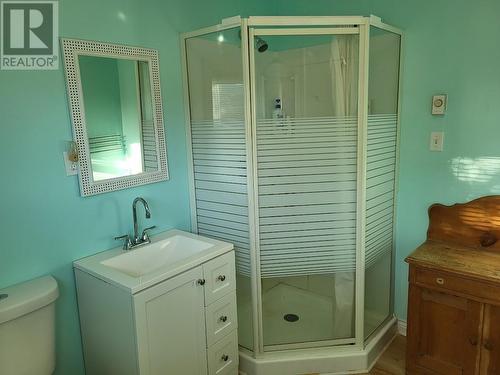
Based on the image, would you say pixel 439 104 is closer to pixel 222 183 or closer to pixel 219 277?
pixel 222 183

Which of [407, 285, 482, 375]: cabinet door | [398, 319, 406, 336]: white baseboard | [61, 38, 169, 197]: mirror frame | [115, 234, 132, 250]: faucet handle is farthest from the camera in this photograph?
[398, 319, 406, 336]: white baseboard

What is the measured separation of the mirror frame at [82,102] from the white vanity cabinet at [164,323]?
0.46 metres

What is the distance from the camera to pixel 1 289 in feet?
5.32

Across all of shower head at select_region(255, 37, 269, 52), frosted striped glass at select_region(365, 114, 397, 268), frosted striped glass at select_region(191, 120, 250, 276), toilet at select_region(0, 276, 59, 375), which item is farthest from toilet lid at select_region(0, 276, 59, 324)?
frosted striped glass at select_region(365, 114, 397, 268)

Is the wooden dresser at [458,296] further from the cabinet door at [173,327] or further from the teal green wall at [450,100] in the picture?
the cabinet door at [173,327]

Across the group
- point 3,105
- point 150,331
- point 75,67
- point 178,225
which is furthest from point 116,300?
point 75,67

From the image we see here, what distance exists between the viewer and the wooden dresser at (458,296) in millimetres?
1863

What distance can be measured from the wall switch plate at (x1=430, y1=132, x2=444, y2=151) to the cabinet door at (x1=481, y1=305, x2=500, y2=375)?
95cm

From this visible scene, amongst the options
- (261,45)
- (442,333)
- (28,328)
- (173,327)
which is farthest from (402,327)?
(28,328)

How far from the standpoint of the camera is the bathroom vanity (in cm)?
164

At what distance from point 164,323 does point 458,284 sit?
1.48m

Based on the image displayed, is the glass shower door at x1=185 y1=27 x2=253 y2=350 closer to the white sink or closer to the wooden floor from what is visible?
the white sink

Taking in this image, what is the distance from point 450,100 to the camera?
7.30ft

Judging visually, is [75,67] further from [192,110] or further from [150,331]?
[150,331]
